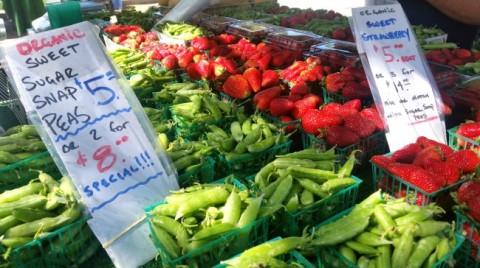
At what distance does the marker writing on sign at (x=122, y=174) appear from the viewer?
77.7 inches

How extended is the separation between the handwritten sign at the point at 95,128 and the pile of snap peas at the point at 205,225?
21 centimetres

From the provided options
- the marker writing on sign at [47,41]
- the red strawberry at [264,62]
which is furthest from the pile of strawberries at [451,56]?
the marker writing on sign at [47,41]

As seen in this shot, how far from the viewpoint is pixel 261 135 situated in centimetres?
261

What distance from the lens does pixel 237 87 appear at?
3340mm

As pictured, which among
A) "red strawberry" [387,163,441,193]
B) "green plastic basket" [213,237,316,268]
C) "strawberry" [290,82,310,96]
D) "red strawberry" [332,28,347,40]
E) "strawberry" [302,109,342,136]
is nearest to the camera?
"green plastic basket" [213,237,316,268]

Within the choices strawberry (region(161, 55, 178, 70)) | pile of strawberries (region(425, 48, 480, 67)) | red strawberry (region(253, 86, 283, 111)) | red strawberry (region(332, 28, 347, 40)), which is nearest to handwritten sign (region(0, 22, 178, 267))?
red strawberry (region(253, 86, 283, 111))

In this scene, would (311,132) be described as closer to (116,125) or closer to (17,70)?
(116,125)

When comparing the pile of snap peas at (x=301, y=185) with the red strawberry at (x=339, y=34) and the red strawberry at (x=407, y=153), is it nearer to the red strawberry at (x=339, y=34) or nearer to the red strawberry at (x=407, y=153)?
the red strawberry at (x=407, y=153)

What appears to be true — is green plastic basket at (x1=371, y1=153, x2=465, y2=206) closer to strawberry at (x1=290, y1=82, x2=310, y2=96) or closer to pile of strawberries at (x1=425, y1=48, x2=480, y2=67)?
strawberry at (x1=290, y1=82, x2=310, y2=96)

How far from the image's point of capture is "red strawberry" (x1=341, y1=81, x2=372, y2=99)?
309cm

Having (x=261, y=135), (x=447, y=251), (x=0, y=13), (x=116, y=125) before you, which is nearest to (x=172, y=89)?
(x=261, y=135)

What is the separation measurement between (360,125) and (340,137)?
0.21 meters

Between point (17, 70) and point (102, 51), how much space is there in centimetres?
42

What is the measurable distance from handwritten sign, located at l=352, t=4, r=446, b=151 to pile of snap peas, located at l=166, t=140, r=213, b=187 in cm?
120
